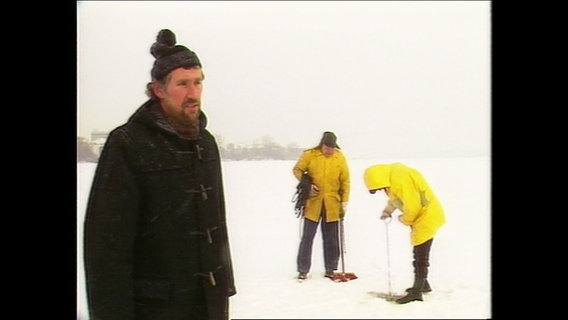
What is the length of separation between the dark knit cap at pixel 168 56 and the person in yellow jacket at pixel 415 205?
589 millimetres

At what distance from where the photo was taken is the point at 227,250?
1874mm

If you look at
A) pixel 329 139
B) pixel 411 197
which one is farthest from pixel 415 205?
pixel 329 139

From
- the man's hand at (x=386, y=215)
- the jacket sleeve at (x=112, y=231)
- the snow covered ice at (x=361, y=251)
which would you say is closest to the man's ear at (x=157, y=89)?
the jacket sleeve at (x=112, y=231)

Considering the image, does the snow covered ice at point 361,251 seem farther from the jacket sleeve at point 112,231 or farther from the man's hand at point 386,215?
the jacket sleeve at point 112,231

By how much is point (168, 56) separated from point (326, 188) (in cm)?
57

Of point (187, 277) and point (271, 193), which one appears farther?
point (271, 193)

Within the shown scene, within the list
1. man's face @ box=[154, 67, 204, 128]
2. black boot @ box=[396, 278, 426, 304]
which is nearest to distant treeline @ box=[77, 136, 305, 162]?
man's face @ box=[154, 67, 204, 128]

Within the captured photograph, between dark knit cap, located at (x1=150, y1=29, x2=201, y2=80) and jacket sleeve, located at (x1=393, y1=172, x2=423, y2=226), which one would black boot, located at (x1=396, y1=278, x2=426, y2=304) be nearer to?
jacket sleeve, located at (x1=393, y1=172, x2=423, y2=226)

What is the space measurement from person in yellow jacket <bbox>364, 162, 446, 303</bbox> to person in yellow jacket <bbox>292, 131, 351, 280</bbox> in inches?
3.3

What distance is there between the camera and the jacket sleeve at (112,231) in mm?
1759
